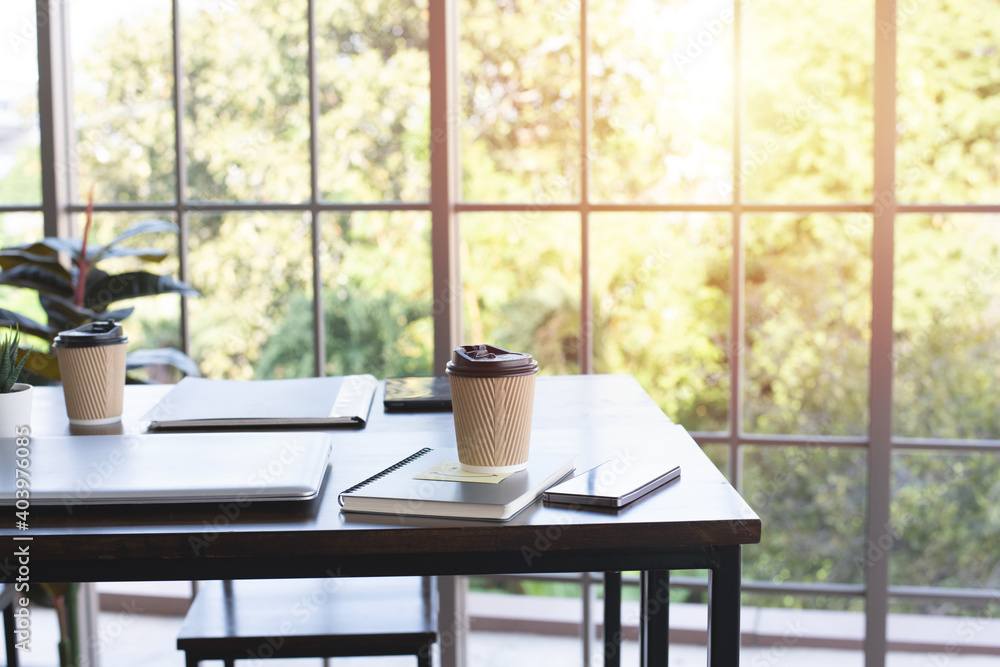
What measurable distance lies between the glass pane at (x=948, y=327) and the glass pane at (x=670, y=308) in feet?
2.90

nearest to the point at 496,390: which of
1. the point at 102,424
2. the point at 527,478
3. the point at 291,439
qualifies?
the point at 527,478

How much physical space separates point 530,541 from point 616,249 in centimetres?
390

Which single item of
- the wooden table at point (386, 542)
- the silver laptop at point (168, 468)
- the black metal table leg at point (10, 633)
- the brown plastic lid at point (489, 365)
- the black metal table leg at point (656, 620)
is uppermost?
the brown plastic lid at point (489, 365)

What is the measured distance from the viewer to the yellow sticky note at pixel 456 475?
0.94 metres

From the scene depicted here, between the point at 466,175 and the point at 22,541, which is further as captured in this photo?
the point at 466,175

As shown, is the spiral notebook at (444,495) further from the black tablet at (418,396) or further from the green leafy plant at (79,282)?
the green leafy plant at (79,282)

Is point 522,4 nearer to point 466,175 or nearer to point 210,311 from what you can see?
point 466,175

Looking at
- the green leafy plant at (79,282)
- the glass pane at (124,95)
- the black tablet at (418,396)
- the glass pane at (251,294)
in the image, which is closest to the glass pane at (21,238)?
the glass pane at (124,95)

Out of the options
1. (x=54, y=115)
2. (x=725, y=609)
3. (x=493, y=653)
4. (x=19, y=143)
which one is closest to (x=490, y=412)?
(x=725, y=609)

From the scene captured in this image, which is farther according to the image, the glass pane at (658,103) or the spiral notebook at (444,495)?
the glass pane at (658,103)

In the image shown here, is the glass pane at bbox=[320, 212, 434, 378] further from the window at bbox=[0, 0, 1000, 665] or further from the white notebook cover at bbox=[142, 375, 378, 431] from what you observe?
the white notebook cover at bbox=[142, 375, 378, 431]

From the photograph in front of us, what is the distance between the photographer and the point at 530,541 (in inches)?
32.7
